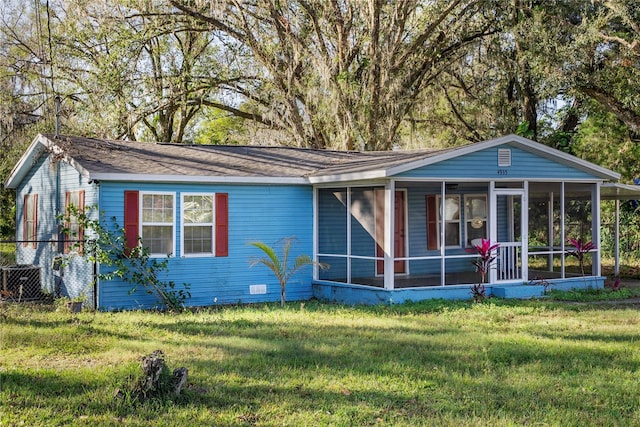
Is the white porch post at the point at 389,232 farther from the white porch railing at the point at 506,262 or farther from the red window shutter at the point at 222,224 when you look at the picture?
the red window shutter at the point at 222,224

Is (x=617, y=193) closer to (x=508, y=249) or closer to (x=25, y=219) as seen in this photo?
(x=508, y=249)

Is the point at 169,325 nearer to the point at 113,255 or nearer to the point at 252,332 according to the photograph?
the point at 252,332

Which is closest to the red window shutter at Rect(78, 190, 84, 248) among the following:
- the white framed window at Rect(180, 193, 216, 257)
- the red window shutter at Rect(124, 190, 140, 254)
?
the red window shutter at Rect(124, 190, 140, 254)

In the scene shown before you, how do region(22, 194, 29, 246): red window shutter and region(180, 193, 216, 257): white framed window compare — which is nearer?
region(180, 193, 216, 257): white framed window

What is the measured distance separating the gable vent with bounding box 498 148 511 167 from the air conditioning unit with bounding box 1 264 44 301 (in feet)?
31.5

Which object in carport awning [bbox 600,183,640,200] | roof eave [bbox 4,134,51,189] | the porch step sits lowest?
the porch step

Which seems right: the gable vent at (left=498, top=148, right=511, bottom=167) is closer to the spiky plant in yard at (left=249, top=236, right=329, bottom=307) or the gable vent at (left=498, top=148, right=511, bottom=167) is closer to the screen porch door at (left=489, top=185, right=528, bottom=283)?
the screen porch door at (left=489, top=185, right=528, bottom=283)

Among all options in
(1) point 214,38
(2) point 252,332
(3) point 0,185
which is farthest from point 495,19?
(3) point 0,185

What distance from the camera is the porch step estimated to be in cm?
1325

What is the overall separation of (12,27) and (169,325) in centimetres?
1944

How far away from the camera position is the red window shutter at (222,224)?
1305 centimetres

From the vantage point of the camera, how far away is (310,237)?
555 inches

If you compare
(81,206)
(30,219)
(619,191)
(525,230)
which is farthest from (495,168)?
(30,219)

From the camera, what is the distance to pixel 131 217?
12195 mm
